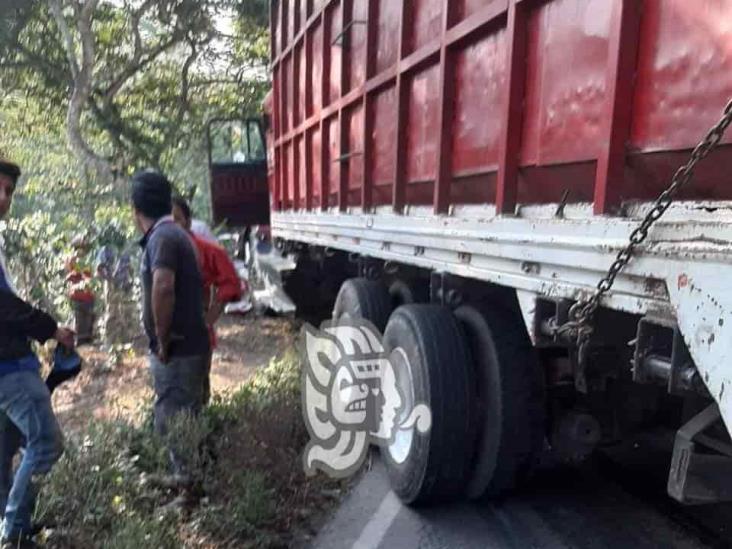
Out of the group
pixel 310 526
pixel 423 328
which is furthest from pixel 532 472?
pixel 310 526

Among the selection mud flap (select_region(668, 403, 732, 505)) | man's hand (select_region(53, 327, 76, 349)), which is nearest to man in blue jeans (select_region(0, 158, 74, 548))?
man's hand (select_region(53, 327, 76, 349))

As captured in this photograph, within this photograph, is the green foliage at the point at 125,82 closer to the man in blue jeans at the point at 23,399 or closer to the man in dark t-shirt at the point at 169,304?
the man in dark t-shirt at the point at 169,304

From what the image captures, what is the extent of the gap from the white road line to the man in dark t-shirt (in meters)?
0.94

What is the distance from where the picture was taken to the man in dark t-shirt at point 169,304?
3352 mm

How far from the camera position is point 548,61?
7.30 ft

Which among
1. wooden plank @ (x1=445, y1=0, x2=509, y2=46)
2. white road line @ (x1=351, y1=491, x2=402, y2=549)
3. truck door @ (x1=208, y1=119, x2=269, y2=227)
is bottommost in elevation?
white road line @ (x1=351, y1=491, x2=402, y2=549)

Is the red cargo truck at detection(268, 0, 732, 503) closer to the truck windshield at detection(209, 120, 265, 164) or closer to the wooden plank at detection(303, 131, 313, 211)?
the wooden plank at detection(303, 131, 313, 211)

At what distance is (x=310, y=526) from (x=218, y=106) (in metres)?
16.4

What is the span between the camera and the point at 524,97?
2.37m

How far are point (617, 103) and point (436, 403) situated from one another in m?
1.65

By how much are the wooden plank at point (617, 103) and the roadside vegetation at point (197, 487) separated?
6.92ft

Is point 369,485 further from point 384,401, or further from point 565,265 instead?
point 565,265

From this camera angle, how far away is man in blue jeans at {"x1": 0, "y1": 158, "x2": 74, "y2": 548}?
9.27 ft

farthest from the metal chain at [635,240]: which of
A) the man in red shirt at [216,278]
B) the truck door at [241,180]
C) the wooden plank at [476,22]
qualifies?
the truck door at [241,180]
